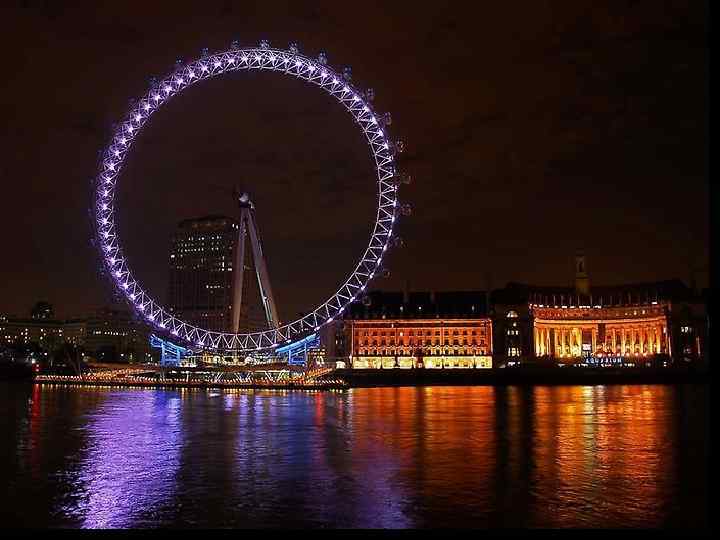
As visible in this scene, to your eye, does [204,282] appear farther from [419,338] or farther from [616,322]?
[616,322]

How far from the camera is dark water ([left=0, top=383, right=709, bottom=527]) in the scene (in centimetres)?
1705

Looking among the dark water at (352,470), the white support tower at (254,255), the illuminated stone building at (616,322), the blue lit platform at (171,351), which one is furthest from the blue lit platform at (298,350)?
the illuminated stone building at (616,322)

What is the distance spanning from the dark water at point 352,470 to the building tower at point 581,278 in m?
103

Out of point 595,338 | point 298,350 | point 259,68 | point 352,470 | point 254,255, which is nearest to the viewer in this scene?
point 352,470

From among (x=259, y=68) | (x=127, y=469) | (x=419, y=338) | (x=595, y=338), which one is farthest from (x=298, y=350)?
(x=595, y=338)

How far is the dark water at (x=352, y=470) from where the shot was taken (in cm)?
1705

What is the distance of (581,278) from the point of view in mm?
145000

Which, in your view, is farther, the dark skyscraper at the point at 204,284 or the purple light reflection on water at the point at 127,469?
the dark skyscraper at the point at 204,284

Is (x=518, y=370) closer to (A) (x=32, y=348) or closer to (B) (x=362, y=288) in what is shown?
(B) (x=362, y=288)

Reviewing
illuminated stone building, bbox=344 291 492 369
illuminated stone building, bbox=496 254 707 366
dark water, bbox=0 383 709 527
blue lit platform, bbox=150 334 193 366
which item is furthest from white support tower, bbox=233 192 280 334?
illuminated stone building, bbox=496 254 707 366

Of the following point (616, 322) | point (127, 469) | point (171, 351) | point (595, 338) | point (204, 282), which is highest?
point (204, 282)

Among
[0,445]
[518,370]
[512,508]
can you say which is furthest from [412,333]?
[512,508]

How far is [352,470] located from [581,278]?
129 m

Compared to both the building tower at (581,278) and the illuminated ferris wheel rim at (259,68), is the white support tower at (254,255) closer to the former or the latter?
the illuminated ferris wheel rim at (259,68)
